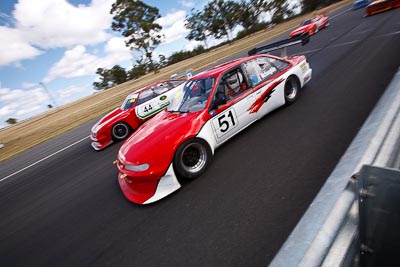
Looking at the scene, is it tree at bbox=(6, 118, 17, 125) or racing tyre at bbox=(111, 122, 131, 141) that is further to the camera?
tree at bbox=(6, 118, 17, 125)

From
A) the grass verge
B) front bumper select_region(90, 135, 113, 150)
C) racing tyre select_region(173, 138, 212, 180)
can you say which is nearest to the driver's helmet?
racing tyre select_region(173, 138, 212, 180)

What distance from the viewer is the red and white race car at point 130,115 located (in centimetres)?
732

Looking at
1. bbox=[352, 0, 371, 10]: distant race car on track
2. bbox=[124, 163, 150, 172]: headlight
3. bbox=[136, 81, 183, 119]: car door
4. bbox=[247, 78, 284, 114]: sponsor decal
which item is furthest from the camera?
bbox=[352, 0, 371, 10]: distant race car on track

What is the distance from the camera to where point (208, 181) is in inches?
145

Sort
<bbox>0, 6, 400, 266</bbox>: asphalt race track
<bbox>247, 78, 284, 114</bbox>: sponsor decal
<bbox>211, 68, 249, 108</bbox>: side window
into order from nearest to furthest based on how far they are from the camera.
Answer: <bbox>0, 6, 400, 266</bbox>: asphalt race track < <bbox>211, 68, 249, 108</bbox>: side window < <bbox>247, 78, 284, 114</bbox>: sponsor decal

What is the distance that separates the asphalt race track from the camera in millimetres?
2576

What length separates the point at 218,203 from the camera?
3135 millimetres

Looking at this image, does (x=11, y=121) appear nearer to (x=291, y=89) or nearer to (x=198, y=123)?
(x=198, y=123)

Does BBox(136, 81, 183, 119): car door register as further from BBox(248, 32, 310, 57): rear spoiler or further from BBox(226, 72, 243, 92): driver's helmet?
BBox(226, 72, 243, 92): driver's helmet

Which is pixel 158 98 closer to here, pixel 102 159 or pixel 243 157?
pixel 102 159

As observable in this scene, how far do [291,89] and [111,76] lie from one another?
8065 centimetres

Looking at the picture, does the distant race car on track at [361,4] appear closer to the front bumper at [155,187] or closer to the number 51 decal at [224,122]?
the number 51 decal at [224,122]

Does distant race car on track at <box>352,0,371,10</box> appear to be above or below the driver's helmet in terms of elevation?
below

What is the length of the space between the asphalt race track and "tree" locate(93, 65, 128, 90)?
232ft
